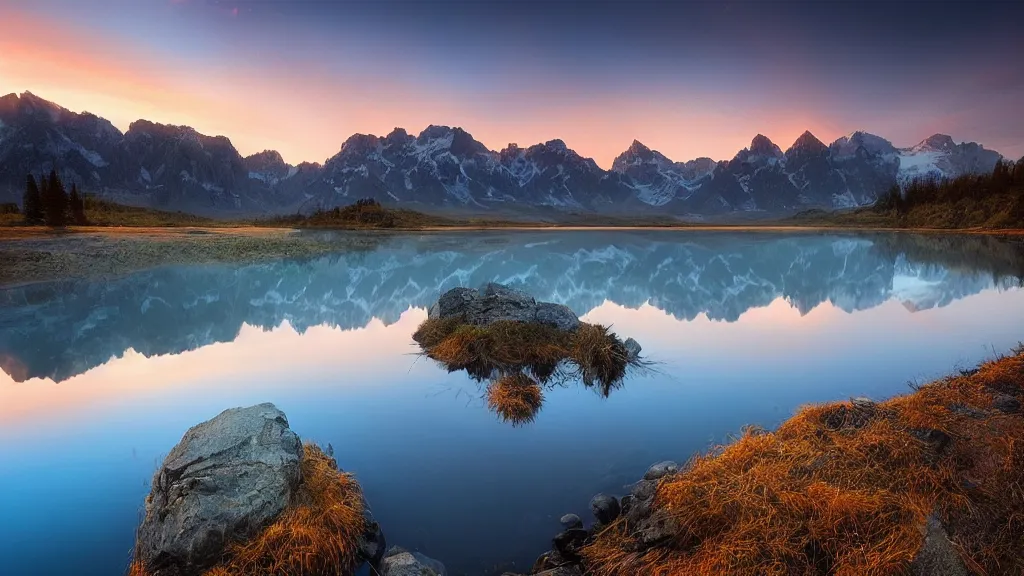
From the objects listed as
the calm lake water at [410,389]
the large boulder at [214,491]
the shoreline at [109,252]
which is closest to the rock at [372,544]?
the calm lake water at [410,389]

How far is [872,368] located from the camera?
11773 mm

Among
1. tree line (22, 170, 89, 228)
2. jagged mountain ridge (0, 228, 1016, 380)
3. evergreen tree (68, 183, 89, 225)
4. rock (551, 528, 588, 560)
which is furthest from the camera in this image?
evergreen tree (68, 183, 89, 225)

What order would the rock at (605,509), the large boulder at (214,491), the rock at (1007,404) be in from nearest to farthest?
the large boulder at (214,491) → the rock at (605,509) → the rock at (1007,404)

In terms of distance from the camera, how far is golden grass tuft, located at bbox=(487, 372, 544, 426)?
371 inches

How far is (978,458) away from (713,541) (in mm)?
3253

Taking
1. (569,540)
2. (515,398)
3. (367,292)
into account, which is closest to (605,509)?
(569,540)

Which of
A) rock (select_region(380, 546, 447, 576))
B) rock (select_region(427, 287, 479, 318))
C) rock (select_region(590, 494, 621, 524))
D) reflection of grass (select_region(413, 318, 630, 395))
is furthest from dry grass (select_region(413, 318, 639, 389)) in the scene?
rock (select_region(380, 546, 447, 576))

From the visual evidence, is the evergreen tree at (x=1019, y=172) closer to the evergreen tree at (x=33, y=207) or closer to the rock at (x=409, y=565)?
the rock at (x=409, y=565)

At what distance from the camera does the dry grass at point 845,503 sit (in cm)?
457

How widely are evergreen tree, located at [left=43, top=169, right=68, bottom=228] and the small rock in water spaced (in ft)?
206

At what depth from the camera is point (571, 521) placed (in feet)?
19.6

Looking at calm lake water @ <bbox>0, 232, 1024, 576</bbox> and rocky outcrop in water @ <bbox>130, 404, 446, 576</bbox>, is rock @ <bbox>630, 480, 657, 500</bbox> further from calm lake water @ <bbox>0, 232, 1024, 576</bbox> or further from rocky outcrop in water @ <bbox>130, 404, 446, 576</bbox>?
rocky outcrop in water @ <bbox>130, 404, 446, 576</bbox>

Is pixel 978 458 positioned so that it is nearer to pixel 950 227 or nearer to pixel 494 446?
pixel 494 446

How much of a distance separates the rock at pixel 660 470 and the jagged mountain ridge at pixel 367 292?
12.2 metres
